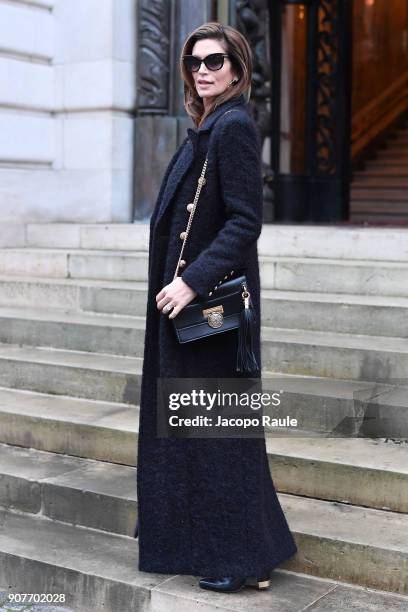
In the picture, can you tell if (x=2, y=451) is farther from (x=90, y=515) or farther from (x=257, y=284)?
(x=257, y=284)

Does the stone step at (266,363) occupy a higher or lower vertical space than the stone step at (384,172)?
lower

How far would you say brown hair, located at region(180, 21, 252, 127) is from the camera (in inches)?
153

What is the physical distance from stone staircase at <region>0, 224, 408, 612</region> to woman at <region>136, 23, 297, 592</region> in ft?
0.71

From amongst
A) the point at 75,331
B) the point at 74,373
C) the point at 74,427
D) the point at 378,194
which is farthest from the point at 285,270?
the point at 378,194

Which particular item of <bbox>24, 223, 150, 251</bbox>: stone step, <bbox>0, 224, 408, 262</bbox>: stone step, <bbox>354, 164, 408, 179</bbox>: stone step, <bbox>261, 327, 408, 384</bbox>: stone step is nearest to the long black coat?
<bbox>261, 327, 408, 384</bbox>: stone step

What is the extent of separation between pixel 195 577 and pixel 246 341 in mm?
1041

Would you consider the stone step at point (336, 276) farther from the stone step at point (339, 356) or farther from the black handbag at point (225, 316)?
the black handbag at point (225, 316)

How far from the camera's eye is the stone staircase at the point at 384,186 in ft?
42.0

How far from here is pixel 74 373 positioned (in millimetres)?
6262

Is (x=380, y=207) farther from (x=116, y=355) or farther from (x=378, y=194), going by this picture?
(x=116, y=355)

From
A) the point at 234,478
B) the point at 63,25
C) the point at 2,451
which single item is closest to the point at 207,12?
the point at 63,25

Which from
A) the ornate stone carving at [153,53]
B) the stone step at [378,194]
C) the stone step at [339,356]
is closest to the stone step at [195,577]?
the stone step at [339,356]

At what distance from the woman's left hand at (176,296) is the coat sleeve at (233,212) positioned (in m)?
0.02

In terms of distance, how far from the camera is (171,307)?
3.84 meters
